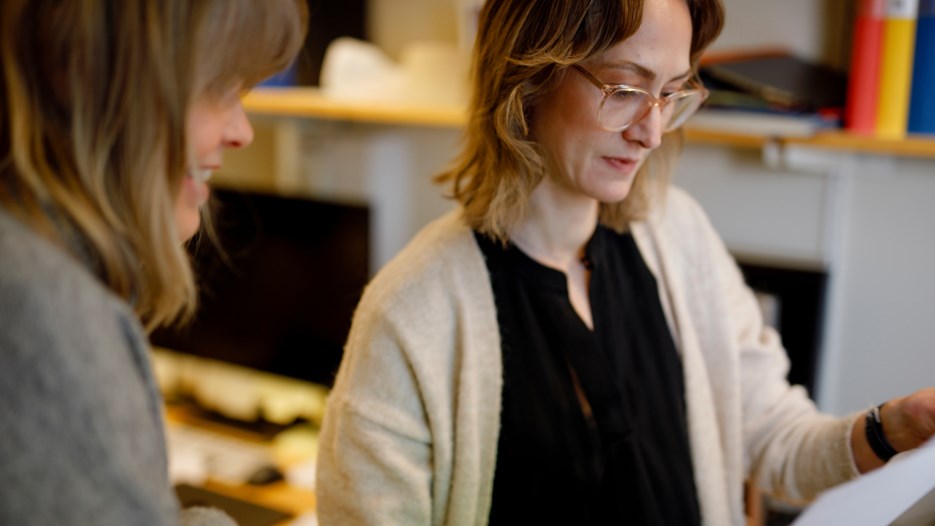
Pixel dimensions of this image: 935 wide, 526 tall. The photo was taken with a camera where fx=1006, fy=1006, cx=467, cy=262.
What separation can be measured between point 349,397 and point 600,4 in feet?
1.58

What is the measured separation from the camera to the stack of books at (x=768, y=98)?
1.64m

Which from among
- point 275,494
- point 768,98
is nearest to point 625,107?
point 768,98

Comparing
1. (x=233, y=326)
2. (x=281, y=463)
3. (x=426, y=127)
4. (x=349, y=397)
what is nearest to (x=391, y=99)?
(x=426, y=127)

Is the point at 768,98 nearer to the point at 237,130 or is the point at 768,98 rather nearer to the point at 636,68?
the point at 636,68

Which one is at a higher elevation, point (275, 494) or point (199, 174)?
point (199, 174)

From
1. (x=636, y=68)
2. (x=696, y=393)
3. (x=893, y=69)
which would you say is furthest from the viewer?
(x=893, y=69)

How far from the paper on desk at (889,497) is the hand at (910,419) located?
0.57ft

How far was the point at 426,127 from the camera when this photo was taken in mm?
2365

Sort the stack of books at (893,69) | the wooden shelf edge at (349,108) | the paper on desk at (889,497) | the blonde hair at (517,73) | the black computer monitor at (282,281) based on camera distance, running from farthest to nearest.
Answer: the black computer monitor at (282,281)
the wooden shelf edge at (349,108)
the stack of books at (893,69)
the blonde hair at (517,73)
the paper on desk at (889,497)

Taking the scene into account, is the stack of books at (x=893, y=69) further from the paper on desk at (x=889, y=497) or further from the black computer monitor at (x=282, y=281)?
the black computer monitor at (x=282, y=281)

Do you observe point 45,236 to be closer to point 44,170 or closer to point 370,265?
point 44,170

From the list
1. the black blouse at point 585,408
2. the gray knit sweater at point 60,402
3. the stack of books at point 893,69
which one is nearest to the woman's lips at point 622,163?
the black blouse at point 585,408

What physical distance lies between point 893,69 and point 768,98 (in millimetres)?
193

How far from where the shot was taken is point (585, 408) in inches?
45.3
